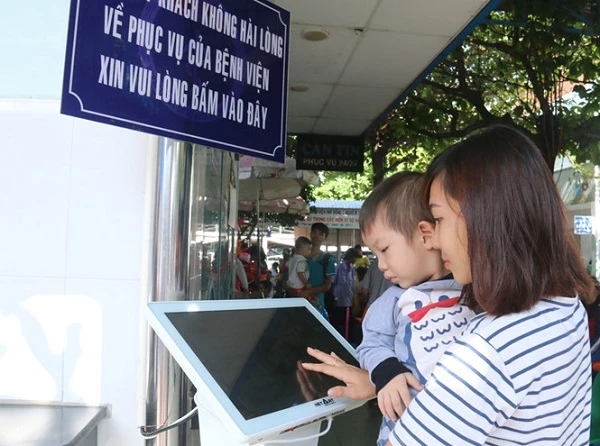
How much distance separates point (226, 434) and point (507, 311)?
74cm

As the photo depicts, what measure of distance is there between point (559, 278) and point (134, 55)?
1.19 m

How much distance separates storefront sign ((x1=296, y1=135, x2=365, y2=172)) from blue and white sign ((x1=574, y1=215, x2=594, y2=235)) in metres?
7.19

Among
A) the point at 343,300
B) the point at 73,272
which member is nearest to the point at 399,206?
the point at 73,272

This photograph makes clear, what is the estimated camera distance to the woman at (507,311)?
902 millimetres

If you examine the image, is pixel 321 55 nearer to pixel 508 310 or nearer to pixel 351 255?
pixel 508 310

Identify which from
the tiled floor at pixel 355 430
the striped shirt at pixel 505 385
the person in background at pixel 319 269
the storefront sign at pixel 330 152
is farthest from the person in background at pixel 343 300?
the striped shirt at pixel 505 385

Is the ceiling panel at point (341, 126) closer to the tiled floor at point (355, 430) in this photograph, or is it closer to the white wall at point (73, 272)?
the tiled floor at point (355, 430)

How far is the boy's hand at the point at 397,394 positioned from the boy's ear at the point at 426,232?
14.0 inches

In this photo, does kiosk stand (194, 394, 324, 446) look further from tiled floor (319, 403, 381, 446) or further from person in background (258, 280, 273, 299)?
person in background (258, 280, 273, 299)

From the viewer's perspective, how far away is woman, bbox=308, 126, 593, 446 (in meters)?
0.90

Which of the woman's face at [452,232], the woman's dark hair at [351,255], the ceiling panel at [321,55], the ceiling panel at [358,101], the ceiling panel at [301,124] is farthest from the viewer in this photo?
the woman's dark hair at [351,255]

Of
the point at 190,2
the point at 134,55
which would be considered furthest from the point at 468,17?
the point at 134,55

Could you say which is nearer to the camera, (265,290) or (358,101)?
(358,101)

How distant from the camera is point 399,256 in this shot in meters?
1.48
